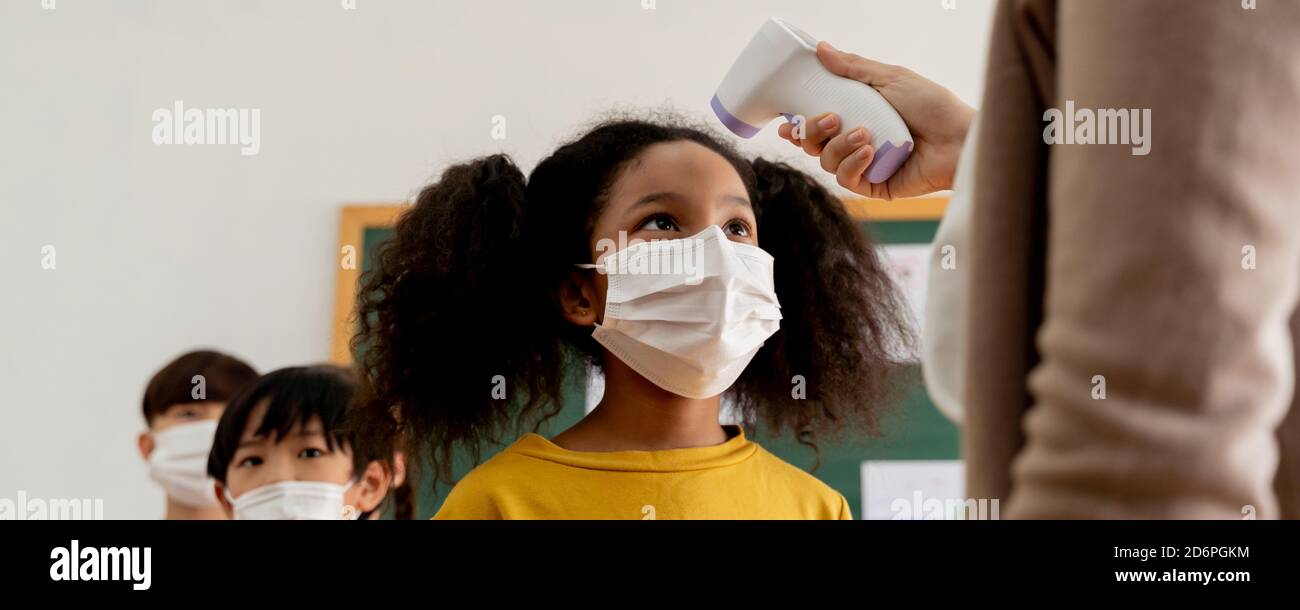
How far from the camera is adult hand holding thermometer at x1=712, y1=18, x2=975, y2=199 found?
1174mm

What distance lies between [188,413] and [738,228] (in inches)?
56.4

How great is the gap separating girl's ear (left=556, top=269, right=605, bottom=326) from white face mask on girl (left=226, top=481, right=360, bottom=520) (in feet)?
1.98

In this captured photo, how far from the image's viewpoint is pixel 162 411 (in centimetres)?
234

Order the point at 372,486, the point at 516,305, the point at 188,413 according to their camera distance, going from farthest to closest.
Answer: the point at 188,413, the point at 372,486, the point at 516,305

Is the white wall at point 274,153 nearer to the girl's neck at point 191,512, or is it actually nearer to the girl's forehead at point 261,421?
the girl's neck at point 191,512

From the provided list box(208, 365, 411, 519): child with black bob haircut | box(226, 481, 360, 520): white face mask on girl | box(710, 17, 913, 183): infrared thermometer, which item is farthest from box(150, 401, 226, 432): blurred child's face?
box(710, 17, 913, 183): infrared thermometer

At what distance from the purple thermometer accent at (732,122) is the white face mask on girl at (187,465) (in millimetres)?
1264

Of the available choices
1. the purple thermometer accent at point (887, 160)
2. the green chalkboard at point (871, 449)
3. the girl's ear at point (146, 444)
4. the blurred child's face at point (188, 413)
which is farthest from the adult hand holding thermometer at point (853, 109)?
the girl's ear at point (146, 444)

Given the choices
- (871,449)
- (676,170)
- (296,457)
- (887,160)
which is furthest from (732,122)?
(871,449)

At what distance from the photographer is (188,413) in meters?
2.26

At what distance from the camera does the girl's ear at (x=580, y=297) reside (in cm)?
132

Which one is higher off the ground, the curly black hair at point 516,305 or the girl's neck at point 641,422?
the curly black hair at point 516,305

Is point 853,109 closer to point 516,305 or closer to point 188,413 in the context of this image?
point 516,305
